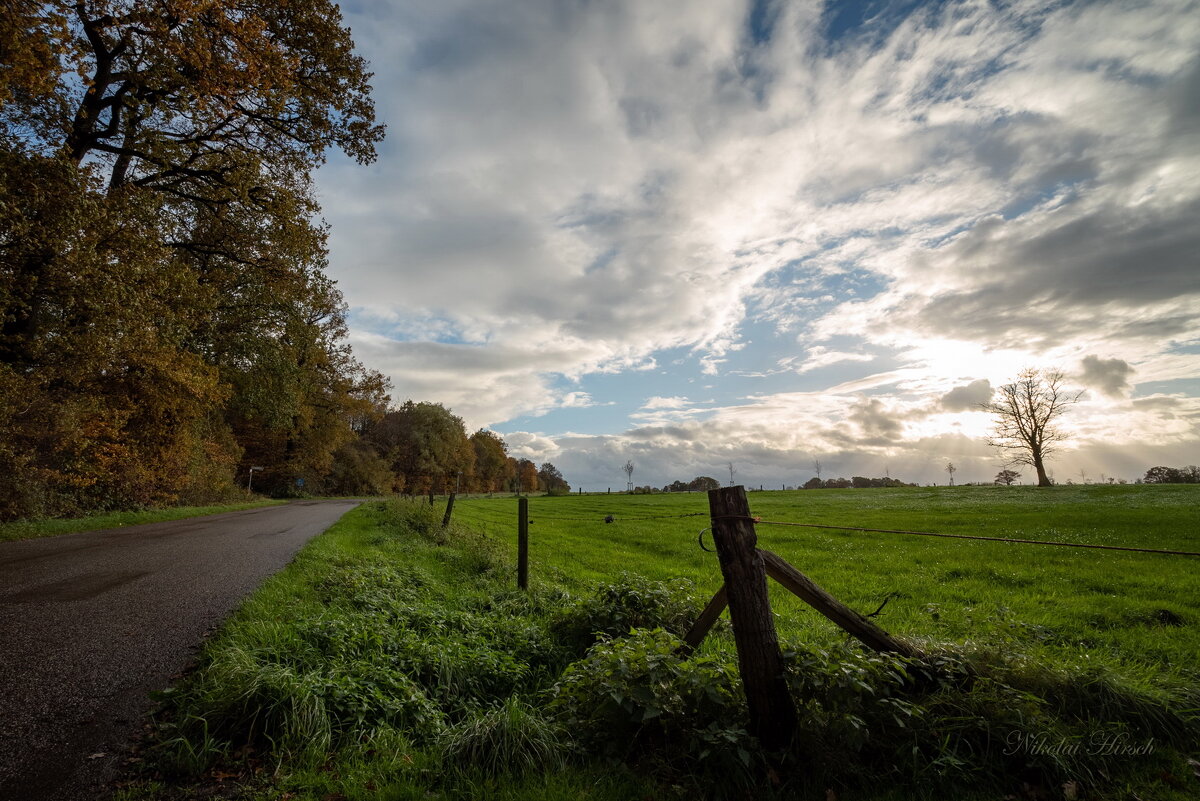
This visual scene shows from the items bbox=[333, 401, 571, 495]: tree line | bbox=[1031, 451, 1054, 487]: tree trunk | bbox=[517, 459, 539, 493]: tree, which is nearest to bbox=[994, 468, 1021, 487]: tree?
bbox=[1031, 451, 1054, 487]: tree trunk

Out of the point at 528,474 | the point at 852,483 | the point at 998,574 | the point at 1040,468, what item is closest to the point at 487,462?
the point at 528,474

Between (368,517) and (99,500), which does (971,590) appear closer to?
(368,517)

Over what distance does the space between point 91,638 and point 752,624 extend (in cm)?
754

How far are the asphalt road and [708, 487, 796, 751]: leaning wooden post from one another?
15.1 ft

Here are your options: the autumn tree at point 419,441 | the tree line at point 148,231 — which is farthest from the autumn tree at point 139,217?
the autumn tree at point 419,441

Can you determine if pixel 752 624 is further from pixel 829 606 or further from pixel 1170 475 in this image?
pixel 1170 475

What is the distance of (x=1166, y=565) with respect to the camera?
11.5 meters

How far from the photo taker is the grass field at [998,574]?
6.56 meters

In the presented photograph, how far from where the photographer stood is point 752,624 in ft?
13.7

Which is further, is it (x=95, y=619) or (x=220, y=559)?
(x=220, y=559)

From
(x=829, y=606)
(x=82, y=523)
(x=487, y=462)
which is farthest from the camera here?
(x=487, y=462)

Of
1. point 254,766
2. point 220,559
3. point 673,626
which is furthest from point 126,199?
point 673,626

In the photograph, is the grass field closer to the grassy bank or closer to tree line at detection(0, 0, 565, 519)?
the grassy bank

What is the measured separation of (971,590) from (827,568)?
342 cm
